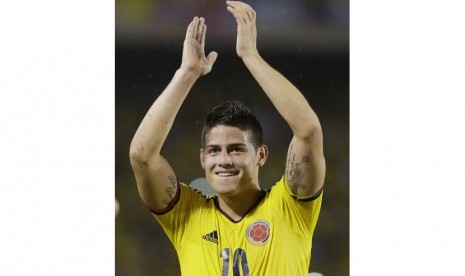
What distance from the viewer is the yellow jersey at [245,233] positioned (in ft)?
12.2

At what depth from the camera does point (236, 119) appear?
12.5 ft

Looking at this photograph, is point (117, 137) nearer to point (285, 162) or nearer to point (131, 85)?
point (131, 85)

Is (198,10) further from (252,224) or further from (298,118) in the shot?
(252,224)

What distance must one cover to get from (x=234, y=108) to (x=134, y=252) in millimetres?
836

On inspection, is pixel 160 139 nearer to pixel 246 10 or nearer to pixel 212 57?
pixel 212 57

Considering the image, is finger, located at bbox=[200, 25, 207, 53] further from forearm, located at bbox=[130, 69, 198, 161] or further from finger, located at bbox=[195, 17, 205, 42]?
forearm, located at bbox=[130, 69, 198, 161]

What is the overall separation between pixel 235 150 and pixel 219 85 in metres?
0.36

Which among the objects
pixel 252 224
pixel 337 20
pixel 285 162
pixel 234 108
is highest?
pixel 337 20

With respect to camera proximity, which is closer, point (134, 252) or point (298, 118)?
point (298, 118)

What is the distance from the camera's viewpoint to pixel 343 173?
13.0 ft

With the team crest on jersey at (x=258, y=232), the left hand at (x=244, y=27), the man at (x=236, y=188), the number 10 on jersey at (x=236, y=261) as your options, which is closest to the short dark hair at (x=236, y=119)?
the man at (x=236, y=188)

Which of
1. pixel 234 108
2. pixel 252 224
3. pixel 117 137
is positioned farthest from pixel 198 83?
pixel 252 224

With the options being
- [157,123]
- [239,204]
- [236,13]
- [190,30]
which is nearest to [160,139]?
[157,123]

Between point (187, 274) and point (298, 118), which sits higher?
point (298, 118)
